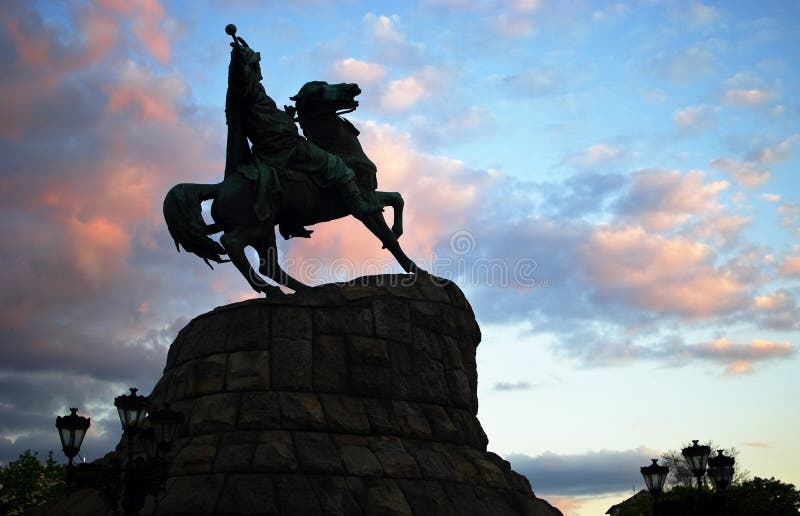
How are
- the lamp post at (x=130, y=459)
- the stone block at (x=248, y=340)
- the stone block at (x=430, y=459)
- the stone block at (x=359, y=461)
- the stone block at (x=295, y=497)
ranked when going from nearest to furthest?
the lamp post at (x=130, y=459) < the stone block at (x=295, y=497) < the stone block at (x=359, y=461) < the stone block at (x=430, y=459) < the stone block at (x=248, y=340)

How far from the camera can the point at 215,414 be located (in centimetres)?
1395

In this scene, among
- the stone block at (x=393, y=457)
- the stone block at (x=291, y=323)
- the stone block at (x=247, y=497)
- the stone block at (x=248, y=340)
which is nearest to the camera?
the stone block at (x=247, y=497)

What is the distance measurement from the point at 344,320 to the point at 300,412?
169cm

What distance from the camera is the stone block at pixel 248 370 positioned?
14211 mm

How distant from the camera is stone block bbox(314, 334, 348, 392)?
47.6ft

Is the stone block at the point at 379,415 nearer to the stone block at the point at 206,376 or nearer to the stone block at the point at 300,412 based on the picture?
the stone block at the point at 300,412

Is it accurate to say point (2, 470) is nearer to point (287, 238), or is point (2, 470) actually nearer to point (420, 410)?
point (287, 238)

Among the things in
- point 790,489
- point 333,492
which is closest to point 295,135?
point 333,492

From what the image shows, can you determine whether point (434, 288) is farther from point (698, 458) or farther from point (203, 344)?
point (698, 458)

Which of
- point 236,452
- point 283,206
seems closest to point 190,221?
point 283,206

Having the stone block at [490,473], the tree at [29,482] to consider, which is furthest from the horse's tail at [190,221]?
the tree at [29,482]

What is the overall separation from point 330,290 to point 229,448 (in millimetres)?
3058

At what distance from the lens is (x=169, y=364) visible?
15.9 m

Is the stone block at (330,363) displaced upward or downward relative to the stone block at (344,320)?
downward
